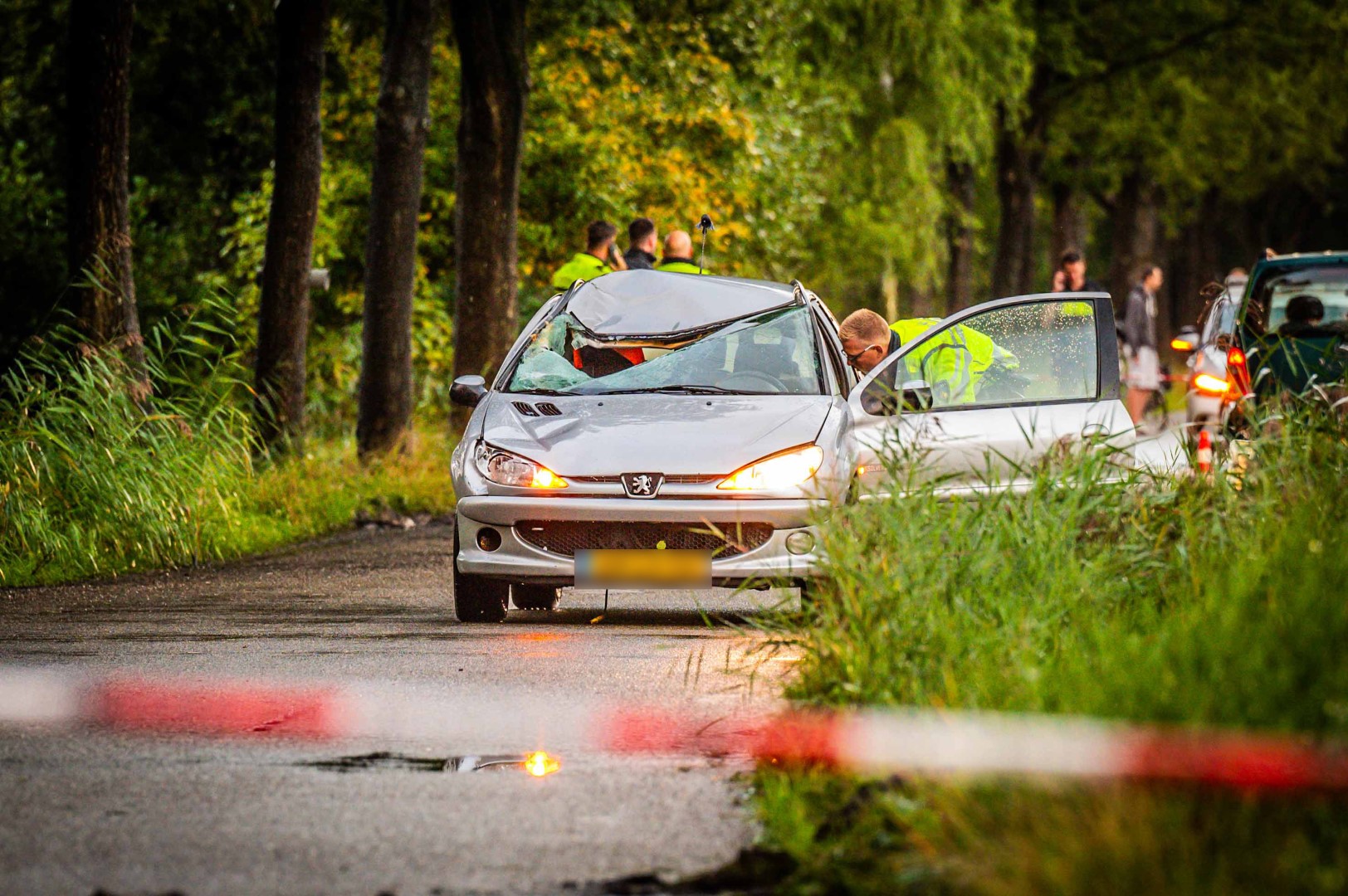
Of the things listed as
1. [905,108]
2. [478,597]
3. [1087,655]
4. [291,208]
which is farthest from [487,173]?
[905,108]

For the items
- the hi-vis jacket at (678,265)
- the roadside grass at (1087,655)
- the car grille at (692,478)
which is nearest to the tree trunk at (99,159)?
the hi-vis jacket at (678,265)

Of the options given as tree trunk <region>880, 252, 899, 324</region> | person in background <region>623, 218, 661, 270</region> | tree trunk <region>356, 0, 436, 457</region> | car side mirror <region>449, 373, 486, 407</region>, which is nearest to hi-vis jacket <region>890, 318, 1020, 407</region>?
car side mirror <region>449, 373, 486, 407</region>

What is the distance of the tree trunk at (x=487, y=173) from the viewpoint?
21.2 metres

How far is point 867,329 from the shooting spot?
12.0 meters

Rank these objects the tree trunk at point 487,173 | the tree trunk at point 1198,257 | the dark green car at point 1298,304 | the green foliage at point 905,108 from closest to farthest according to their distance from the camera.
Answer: the dark green car at point 1298,304 → the tree trunk at point 487,173 → the green foliage at point 905,108 → the tree trunk at point 1198,257

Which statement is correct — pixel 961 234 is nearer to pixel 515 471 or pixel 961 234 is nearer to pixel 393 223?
pixel 393 223

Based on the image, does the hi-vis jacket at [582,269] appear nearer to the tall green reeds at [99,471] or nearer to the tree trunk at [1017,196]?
the tall green reeds at [99,471]

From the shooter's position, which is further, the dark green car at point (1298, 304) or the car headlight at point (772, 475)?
the dark green car at point (1298, 304)

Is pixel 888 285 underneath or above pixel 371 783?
above

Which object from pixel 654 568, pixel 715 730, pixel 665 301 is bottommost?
pixel 715 730

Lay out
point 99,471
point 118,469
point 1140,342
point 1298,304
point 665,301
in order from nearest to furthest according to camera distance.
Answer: point 665,301 < point 99,471 < point 118,469 < point 1298,304 < point 1140,342

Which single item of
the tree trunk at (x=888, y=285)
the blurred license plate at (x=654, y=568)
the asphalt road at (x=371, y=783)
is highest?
the tree trunk at (x=888, y=285)

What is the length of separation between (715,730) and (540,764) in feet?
2.77

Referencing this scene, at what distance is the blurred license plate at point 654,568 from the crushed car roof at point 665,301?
192 centimetres
